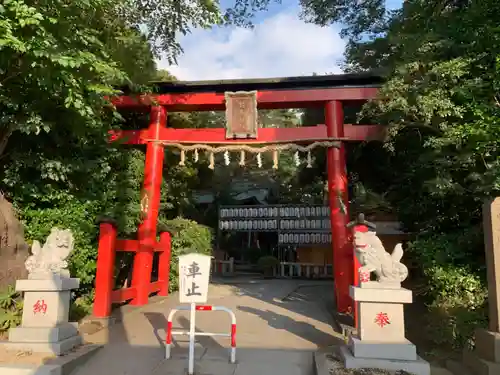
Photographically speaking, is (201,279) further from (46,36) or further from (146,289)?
(146,289)

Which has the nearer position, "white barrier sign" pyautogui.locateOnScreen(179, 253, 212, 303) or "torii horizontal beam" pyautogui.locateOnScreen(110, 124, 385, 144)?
"white barrier sign" pyautogui.locateOnScreen(179, 253, 212, 303)

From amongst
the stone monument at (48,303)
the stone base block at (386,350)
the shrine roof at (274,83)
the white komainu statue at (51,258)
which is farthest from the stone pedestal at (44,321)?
the shrine roof at (274,83)

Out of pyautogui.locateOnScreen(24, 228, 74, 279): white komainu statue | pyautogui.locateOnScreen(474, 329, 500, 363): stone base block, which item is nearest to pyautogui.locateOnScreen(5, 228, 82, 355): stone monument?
pyautogui.locateOnScreen(24, 228, 74, 279): white komainu statue

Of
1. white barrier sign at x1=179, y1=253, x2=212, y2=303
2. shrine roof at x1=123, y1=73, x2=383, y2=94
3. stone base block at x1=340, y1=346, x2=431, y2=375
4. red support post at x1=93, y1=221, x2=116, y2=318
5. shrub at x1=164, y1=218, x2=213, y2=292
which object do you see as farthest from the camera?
shrub at x1=164, y1=218, x2=213, y2=292

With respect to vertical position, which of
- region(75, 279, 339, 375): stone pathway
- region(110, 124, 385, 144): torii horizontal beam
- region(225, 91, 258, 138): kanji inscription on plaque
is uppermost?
Answer: region(225, 91, 258, 138): kanji inscription on plaque

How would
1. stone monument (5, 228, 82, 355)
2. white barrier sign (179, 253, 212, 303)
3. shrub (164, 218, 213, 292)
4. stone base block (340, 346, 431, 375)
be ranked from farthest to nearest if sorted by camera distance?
shrub (164, 218, 213, 292) < stone monument (5, 228, 82, 355) < white barrier sign (179, 253, 212, 303) < stone base block (340, 346, 431, 375)

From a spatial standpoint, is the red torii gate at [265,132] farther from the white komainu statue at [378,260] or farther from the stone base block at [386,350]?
the stone base block at [386,350]

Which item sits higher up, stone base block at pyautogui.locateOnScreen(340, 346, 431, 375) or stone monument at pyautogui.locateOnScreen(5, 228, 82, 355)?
stone monument at pyautogui.locateOnScreen(5, 228, 82, 355)

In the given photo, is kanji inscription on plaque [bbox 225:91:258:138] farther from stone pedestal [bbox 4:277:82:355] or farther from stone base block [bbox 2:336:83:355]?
stone base block [bbox 2:336:83:355]

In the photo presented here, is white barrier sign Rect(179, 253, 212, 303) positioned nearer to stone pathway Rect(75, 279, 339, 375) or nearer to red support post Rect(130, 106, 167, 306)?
stone pathway Rect(75, 279, 339, 375)

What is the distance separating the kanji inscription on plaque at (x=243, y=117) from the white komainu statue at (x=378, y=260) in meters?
5.07

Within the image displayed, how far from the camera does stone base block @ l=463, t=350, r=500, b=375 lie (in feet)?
16.6

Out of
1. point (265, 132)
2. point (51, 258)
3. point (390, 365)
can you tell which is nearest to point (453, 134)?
point (390, 365)

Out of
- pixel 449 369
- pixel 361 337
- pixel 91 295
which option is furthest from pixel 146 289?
pixel 449 369
